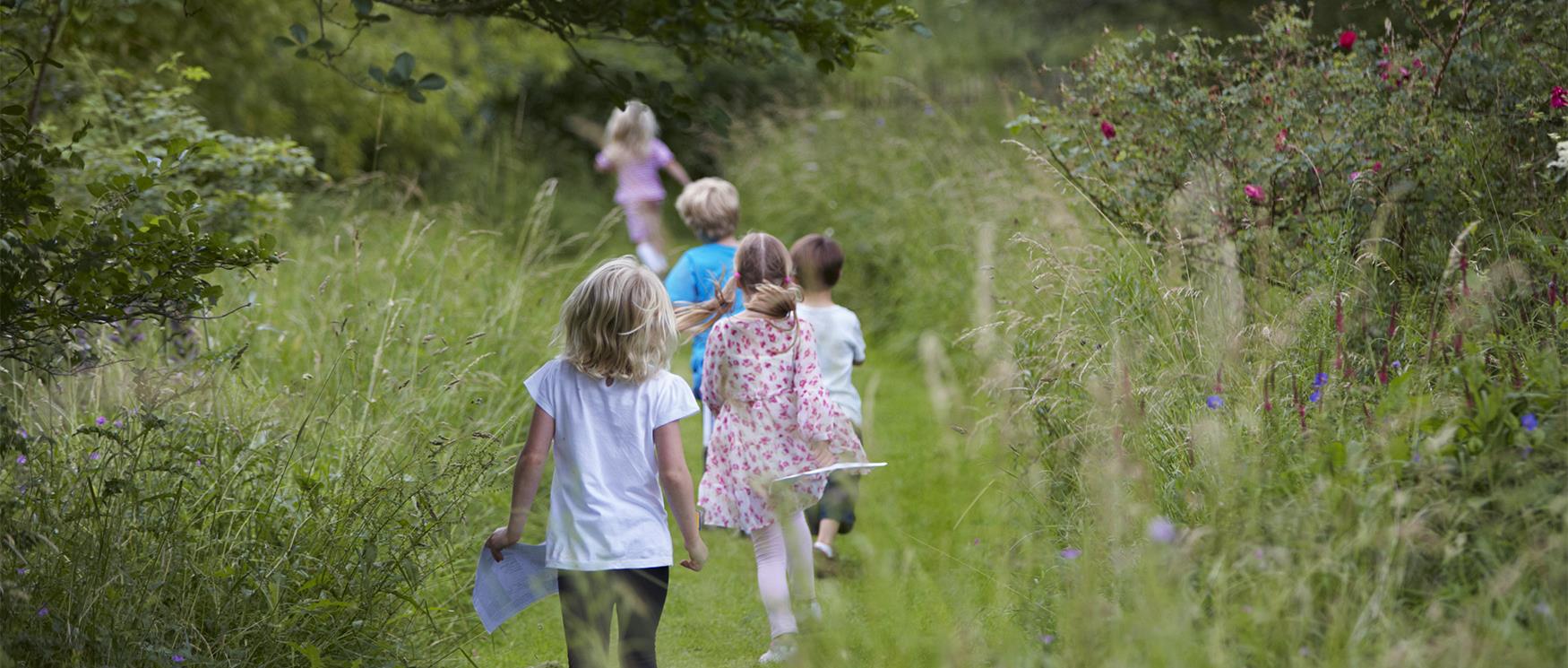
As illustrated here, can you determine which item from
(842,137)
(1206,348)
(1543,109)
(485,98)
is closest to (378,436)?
(1206,348)

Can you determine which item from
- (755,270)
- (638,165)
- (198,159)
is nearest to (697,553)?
(755,270)

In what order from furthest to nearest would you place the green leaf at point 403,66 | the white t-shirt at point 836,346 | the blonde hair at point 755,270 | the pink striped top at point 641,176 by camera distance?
the pink striped top at point 641,176 < the white t-shirt at point 836,346 < the blonde hair at point 755,270 < the green leaf at point 403,66

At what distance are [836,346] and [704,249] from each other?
3.19 feet

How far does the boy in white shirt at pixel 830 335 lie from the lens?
233 inches

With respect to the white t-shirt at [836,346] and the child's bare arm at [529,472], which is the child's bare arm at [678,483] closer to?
the child's bare arm at [529,472]

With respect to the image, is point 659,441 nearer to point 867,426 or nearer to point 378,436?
point 867,426

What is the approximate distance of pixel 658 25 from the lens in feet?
15.4

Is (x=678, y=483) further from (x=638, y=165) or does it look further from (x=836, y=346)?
(x=638, y=165)

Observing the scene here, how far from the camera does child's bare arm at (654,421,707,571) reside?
3990mm

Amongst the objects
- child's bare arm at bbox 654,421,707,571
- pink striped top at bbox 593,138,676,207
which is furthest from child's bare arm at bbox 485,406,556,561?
pink striped top at bbox 593,138,676,207

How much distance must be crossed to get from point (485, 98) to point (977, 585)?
15141 mm

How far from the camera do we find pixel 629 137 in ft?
39.0

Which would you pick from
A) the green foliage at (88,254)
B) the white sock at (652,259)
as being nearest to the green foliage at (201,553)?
the green foliage at (88,254)

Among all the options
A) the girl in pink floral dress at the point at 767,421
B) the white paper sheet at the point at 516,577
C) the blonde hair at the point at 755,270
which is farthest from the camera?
the blonde hair at the point at 755,270
